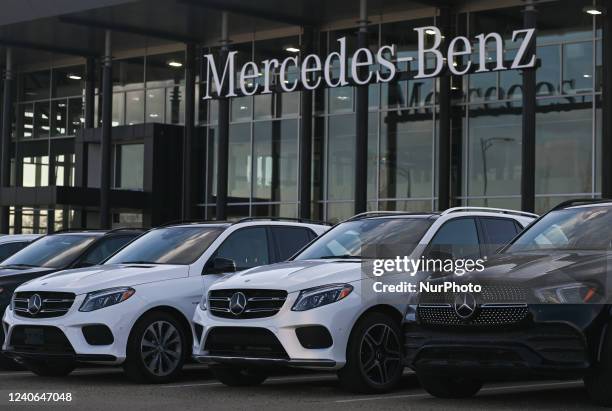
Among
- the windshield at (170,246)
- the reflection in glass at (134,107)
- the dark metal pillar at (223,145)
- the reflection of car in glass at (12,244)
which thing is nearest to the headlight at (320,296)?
the windshield at (170,246)

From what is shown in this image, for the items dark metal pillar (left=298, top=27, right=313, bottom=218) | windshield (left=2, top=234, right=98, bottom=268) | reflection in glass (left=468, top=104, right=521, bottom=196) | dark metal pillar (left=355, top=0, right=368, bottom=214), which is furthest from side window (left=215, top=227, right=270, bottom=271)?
dark metal pillar (left=298, top=27, right=313, bottom=218)

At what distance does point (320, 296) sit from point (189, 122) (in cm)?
2797

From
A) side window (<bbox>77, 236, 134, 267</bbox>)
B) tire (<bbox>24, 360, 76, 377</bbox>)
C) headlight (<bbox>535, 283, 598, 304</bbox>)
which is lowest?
tire (<bbox>24, 360, 76, 377</bbox>)

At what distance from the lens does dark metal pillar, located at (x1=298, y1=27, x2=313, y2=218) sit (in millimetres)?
34125

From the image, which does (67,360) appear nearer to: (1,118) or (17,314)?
(17,314)

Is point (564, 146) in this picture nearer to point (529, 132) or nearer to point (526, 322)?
point (529, 132)

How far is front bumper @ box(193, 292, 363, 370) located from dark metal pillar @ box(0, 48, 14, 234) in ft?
104

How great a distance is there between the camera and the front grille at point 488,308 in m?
9.12

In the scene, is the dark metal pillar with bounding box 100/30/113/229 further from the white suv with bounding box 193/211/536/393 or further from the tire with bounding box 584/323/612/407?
the tire with bounding box 584/323/612/407

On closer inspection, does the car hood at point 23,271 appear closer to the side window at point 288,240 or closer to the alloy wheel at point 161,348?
the alloy wheel at point 161,348

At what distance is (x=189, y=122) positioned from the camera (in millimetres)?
38219

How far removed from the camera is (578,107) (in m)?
29.4

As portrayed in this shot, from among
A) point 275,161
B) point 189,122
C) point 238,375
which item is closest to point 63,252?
point 238,375

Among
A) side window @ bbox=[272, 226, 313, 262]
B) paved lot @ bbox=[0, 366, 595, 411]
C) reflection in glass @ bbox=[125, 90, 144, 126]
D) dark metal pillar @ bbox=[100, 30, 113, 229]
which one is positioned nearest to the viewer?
paved lot @ bbox=[0, 366, 595, 411]
